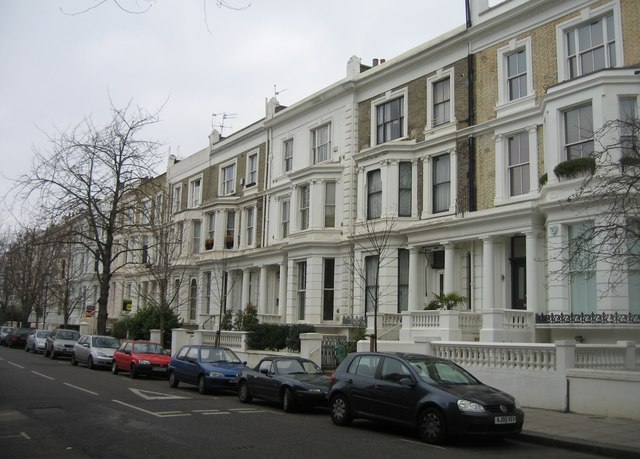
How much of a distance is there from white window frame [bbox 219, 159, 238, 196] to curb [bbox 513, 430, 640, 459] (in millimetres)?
28181

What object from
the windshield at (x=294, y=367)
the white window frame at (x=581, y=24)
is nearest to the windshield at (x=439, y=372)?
the windshield at (x=294, y=367)

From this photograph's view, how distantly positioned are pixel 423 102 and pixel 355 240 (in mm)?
6127

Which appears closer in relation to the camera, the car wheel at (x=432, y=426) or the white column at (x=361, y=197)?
the car wheel at (x=432, y=426)

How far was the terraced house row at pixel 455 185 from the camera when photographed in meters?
18.2

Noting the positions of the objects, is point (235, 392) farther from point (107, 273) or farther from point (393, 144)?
point (107, 273)

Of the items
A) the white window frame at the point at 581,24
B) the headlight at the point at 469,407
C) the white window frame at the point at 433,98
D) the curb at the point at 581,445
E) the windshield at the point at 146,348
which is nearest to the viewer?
the curb at the point at 581,445

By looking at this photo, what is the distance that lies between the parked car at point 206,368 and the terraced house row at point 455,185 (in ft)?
18.6

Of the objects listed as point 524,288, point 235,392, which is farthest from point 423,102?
point 235,392

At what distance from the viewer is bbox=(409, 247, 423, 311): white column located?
2370cm

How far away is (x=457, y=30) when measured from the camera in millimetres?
23562

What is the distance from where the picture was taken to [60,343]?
32.8m

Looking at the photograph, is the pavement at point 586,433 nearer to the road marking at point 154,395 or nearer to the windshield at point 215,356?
the road marking at point 154,395

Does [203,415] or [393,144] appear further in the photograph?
[393,144]

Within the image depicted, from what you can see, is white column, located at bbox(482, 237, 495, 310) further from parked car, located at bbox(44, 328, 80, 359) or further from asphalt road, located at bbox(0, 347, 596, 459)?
parked car, located at bbox(44, 328, 80, 359)
